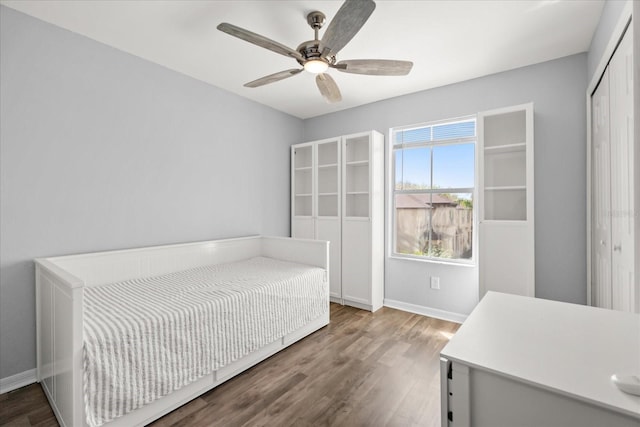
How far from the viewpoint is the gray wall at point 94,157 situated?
6.43 feet

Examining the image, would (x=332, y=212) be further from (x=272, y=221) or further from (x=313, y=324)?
(x=313, y=324)

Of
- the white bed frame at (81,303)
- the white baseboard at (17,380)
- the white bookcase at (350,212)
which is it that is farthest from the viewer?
the white bookcase at (350,212)

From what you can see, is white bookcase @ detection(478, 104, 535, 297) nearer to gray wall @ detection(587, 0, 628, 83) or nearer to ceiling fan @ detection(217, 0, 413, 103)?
gray wall @ detection(587, 0, 628, 83)

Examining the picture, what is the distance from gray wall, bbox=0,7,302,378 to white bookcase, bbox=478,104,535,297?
2.61 m

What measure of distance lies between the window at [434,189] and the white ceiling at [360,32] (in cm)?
62

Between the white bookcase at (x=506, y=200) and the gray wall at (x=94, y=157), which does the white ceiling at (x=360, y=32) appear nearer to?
the gray wall at (x=94, y=157)

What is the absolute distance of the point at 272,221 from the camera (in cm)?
391

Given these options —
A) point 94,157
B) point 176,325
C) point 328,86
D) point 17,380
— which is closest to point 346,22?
point 328,86

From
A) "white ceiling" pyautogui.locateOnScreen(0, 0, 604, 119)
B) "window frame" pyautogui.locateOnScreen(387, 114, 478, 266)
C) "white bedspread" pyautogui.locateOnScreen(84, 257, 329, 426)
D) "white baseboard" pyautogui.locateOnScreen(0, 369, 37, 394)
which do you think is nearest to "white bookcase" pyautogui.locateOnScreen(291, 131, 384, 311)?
"window frame" pyautogui.locateOnScreen(387, 114, 478, 266)

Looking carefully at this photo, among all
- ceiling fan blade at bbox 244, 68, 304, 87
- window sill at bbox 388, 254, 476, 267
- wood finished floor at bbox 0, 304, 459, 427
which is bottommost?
wood finished floor at bbox 0, 304, 459, 427

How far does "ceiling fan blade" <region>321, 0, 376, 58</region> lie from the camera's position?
1449 mm

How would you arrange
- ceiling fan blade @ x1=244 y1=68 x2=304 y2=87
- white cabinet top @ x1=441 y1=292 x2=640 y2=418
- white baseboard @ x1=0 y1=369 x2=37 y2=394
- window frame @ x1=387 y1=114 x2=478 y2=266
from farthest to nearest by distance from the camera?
window frame @ x1=387 y1=114 x2=478 y2=266
ceiling fan blade @ x1=244 y1=68 x2=304 y2=87
white baseboard @ x1=0 y1=369 x2=37 y2=394
white cabinet top @ x1=441 y1=292 x2=640 y2=418

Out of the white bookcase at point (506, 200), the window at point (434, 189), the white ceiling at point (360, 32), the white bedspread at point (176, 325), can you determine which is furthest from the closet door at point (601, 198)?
the white bedspread at point (176, 325)

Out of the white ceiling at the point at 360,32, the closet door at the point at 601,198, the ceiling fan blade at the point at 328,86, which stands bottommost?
the closet door at the point at 601,198
